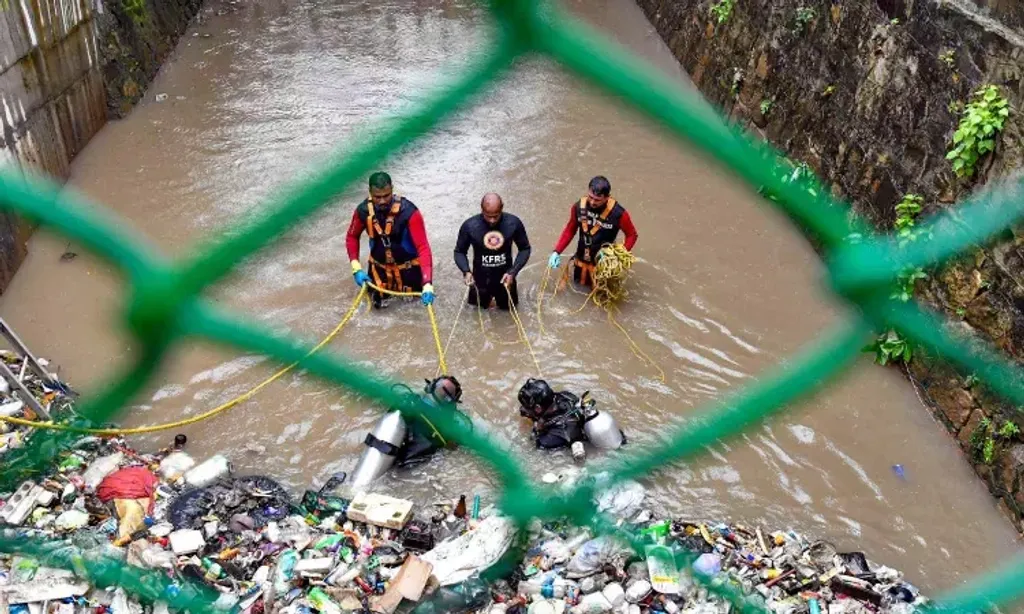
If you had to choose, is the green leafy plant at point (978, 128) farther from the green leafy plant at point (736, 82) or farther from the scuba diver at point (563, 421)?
the green leafy plant at point (736, 82)

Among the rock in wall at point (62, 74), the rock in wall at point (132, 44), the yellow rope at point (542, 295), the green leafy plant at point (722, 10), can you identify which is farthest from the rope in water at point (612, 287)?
the rock in wall at point (132, 44)

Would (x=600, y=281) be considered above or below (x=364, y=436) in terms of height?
above

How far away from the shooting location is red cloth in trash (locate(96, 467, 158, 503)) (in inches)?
171

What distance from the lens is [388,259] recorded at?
19.0ft

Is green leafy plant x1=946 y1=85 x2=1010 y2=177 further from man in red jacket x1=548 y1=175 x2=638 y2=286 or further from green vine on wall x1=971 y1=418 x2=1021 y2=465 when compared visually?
man in red jacket x1=548 y1=175 x2=638 y2=286

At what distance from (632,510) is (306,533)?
186cm

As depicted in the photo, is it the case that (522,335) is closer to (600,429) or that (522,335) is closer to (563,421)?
(563,421)

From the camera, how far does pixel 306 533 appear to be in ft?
14.0

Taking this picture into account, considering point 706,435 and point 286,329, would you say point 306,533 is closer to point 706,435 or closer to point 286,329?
point 286,329

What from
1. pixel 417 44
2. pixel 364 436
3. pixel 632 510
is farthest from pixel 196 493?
pixel 417 44

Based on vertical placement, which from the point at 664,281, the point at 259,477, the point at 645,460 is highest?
the point at 645,460

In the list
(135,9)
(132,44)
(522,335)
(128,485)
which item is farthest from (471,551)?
(135,9)

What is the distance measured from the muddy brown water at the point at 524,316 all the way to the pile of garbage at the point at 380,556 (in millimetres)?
325

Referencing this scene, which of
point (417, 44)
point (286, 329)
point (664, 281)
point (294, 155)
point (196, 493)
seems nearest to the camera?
point (196, 493)
